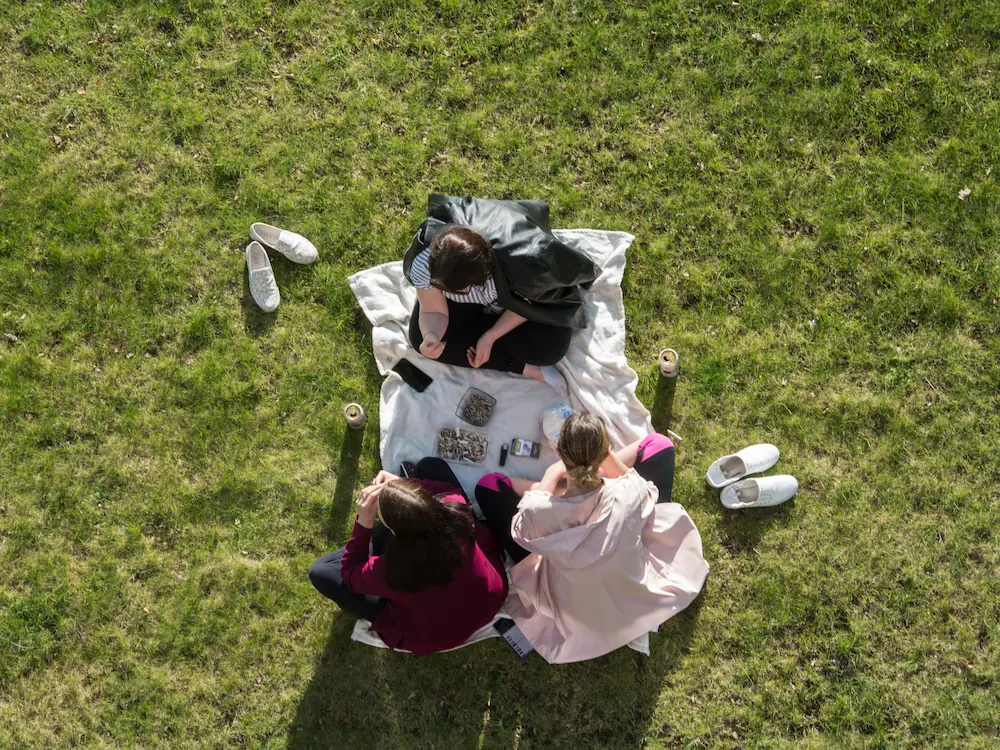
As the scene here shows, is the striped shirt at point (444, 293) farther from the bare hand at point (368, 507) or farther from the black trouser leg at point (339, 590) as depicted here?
the black trouser leg at point (339, 590)

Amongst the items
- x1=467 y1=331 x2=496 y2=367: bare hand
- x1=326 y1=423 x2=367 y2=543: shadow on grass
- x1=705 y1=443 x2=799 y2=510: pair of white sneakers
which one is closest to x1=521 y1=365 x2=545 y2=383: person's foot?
x1=467 y1=331 x2=496 y2=367: bare hand

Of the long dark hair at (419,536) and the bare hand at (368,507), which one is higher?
the long dark hair at (419,536)

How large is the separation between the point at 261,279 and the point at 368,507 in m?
2.52

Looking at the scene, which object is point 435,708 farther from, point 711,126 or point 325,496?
point 711,126

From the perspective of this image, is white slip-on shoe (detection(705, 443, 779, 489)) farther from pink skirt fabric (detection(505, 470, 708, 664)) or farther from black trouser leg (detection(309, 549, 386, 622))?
black trouser leg (detection(309, 549, 386, 622))

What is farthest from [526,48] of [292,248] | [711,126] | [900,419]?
[900,419]

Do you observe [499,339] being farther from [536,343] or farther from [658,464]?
[658,464]

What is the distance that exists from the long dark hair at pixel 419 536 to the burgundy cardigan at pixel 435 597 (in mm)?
191

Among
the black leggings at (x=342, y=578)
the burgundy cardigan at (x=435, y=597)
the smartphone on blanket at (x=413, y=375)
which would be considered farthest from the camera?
the smartphone on blanket at (x=413, y=375)

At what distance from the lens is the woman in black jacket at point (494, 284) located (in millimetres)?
5020

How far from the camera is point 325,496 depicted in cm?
648

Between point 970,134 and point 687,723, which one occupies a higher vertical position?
point 970,134

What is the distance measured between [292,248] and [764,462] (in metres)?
4.53

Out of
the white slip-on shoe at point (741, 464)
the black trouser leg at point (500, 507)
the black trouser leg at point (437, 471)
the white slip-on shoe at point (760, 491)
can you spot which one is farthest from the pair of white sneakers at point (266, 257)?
the white slip-on shoe at point (760, 491)
